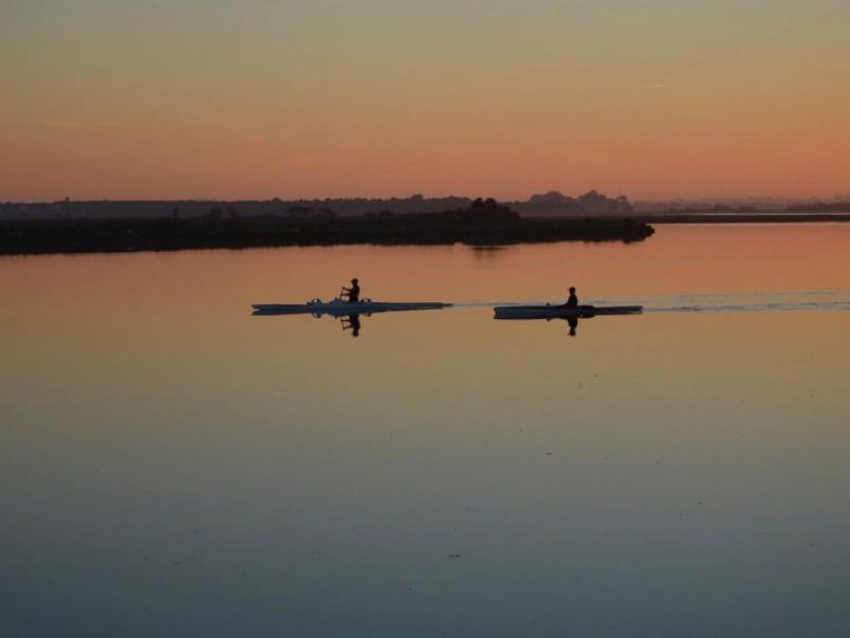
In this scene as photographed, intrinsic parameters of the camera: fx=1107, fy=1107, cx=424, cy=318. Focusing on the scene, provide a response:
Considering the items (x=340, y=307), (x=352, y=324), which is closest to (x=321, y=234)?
(x=340, y=307)

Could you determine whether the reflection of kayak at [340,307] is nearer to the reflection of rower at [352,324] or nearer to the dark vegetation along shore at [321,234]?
the reflection of rower at [352,324]

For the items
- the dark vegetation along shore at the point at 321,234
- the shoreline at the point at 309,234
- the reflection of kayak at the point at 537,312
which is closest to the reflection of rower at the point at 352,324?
the reflection of kayak at the point at 537,312

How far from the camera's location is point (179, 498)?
58.1 feet

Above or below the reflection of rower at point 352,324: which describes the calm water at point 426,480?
above

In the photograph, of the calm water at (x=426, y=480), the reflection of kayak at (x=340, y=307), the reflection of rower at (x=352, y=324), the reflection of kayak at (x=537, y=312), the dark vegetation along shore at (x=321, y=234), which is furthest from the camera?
the dark vegetation along shore at (x=321, y=234)

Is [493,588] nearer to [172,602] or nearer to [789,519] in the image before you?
[172,602]

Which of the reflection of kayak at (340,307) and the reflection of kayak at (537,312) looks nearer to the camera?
the reflection of kayak at (537,312)

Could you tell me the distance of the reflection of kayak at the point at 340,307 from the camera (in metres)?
44.7

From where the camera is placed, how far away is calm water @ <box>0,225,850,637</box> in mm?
13273

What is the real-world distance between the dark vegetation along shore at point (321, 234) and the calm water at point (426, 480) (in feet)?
241

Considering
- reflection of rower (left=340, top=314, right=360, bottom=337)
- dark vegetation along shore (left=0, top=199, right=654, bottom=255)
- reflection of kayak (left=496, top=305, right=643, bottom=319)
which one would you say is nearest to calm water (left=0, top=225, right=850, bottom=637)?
reflection of rower (left=340, top=314, right=360, bottom=337)

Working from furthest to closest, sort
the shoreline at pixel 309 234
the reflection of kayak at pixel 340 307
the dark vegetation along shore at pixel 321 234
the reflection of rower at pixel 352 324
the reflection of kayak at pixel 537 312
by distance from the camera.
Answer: the dark vegetation along shore at pixel 321 234
the shoreline at pixel 309 234
the reflection of kayak at pixel 340 307
the reflection of kayak at pixel 537 312
the reflection of rower at pixel 352 324

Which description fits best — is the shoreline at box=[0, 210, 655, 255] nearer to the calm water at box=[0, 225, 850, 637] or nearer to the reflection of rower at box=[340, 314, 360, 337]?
the reflection of rower at box=[340, 314, 360, 337]

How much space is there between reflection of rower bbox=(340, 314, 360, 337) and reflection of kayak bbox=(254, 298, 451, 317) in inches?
10.0
